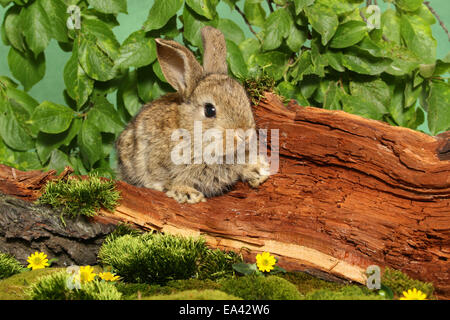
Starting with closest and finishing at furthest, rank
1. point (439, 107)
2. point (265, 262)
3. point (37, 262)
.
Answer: point (265, 262), point (37, 262), point (439, 107)

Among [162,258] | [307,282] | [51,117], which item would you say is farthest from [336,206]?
[51,117]

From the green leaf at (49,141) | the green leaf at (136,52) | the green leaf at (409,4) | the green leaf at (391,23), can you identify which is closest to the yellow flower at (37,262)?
the green leaf at (49,141)

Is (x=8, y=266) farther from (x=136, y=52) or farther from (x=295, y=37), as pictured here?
(x=295, y=37)

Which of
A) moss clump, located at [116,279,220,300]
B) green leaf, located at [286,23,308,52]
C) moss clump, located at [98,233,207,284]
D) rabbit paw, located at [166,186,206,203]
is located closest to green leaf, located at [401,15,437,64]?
green leaf, located at [286,23,308,52]

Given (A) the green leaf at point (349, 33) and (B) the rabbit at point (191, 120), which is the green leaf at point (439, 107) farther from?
(B) the rabbit at point (191, 120)

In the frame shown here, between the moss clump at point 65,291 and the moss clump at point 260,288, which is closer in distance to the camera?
the moss clump at point 65,291

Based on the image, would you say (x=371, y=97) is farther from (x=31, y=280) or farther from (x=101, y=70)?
(x=31, y=280)

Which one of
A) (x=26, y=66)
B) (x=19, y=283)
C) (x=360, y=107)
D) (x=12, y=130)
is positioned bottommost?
(x=19, y=283)
